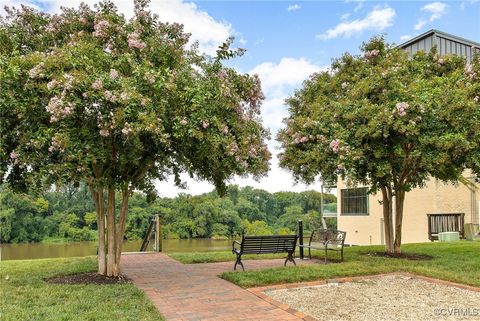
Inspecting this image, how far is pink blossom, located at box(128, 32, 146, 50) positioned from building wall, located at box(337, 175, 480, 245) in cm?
1921

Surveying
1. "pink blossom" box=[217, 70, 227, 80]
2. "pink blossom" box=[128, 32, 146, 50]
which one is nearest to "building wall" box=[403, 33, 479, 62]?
"pink blossom" box=[217, 70, 227, 80]

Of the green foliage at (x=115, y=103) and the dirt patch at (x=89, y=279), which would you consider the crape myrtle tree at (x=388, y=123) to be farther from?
the dirt patch at (x=89, y=279)

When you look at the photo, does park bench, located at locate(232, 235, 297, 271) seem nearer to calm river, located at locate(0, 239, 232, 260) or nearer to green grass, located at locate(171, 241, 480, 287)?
green grass, located at locate(171, 241, 480, 287)

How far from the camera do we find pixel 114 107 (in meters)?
6.46

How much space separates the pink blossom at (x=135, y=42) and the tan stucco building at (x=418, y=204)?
53.4 ft

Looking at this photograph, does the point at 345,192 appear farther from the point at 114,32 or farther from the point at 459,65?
the point at 114,32

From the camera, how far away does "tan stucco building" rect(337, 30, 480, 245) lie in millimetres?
24625

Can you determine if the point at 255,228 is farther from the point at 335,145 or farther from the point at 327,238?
the point at 335,145

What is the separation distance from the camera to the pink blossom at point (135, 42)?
7.29m

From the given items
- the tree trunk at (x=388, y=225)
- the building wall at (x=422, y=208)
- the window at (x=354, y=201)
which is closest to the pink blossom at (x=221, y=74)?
the tree trunk at (x=388, y=225)

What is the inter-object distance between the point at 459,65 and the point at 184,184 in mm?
8137

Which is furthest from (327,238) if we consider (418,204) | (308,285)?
(418,204)

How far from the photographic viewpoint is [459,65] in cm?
1188

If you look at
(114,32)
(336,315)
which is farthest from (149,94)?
(336,315)
